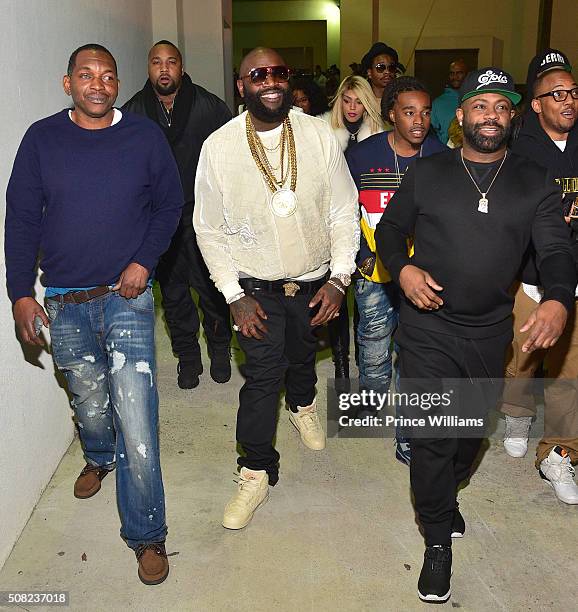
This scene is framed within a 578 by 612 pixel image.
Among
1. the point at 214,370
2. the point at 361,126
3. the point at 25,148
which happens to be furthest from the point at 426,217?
the point at 214,370

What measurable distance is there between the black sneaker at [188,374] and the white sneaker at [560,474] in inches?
95.1

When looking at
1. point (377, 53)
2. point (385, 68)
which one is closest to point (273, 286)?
point (385, 68)

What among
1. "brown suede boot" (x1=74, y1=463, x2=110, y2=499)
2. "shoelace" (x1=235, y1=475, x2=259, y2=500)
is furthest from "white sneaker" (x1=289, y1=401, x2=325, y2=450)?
"brown suede boot" (x1=74, y1=463, x2=110, y2=499)

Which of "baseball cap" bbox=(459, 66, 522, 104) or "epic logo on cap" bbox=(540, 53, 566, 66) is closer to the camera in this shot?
"baseball cap" bbox=(459, 66, 522, 104)

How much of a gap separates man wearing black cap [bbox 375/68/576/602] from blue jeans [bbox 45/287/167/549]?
1.08 meters

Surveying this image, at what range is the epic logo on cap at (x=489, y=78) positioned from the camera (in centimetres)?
310

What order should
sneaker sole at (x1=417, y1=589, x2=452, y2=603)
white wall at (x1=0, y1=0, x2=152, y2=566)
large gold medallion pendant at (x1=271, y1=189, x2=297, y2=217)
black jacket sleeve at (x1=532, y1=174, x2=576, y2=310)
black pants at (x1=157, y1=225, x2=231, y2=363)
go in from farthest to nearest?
black pants at (x1=157, y1=225, x2=231, y2=363)
large gold medallion pendant at (x1=271, y1=189, x2=297, y2=217)
white wall at (x1=0, y1=0, x2=152, y2=566)
sneaker sole at (x1=417, y1=589, x2=452, y2=603)
black jacket sleeve at (x1=532, y1=174, x2=576, y2=310)

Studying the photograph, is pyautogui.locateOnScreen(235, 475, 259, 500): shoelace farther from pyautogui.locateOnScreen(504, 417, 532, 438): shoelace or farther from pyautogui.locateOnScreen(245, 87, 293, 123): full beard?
pyautogui.locateOnScreen(245, 87, 293, 123): full beard

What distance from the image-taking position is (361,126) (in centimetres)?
506

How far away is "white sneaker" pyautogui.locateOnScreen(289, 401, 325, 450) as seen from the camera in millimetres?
4387

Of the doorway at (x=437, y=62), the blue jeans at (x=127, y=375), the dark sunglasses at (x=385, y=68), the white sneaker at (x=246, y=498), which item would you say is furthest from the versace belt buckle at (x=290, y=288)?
the doorway at (x=437, y=62)

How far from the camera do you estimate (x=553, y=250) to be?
9.86 feet

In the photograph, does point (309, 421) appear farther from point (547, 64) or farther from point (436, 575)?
point (547, 64)

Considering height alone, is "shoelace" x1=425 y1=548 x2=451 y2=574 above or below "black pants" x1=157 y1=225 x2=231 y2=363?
below
